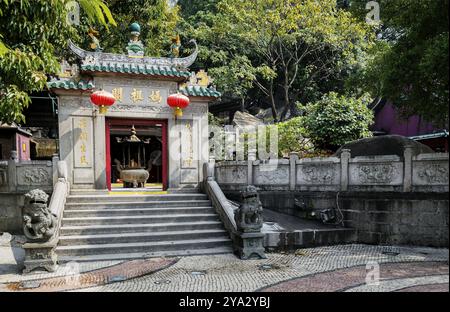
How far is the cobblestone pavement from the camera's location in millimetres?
5305

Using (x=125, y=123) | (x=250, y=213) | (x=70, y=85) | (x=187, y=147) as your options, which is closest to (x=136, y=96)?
(x=125, y=123)

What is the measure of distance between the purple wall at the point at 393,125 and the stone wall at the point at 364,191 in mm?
11680

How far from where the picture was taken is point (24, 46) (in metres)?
6.21

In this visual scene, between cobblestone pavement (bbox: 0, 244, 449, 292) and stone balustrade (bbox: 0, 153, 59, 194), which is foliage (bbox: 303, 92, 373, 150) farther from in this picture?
stone balustrade (bbox: 0, 153, 59, 194)

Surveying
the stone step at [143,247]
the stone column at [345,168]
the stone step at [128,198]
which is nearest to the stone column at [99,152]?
the stone step at [128,198]

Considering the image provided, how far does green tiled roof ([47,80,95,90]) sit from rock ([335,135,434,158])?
819cm

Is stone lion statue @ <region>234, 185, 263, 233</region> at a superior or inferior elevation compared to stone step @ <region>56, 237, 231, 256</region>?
superior

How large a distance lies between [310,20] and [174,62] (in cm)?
1012

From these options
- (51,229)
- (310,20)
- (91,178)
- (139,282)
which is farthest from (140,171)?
(310,20)

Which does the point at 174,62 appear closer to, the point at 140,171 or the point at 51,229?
the point at 140,171

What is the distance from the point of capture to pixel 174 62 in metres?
10.9

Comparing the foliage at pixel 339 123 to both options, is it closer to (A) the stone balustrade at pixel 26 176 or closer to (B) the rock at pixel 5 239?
(A) the stone balustrade at pixel 26 176

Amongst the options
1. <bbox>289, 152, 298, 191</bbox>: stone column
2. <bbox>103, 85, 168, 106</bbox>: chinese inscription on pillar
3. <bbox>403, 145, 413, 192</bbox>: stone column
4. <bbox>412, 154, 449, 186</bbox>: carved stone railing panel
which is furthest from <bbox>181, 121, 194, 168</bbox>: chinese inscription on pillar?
<bbox>412, 154, 449, 186</bbox>: carved stone railing panel

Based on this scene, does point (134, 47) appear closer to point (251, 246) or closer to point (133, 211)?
point (133, 211)
